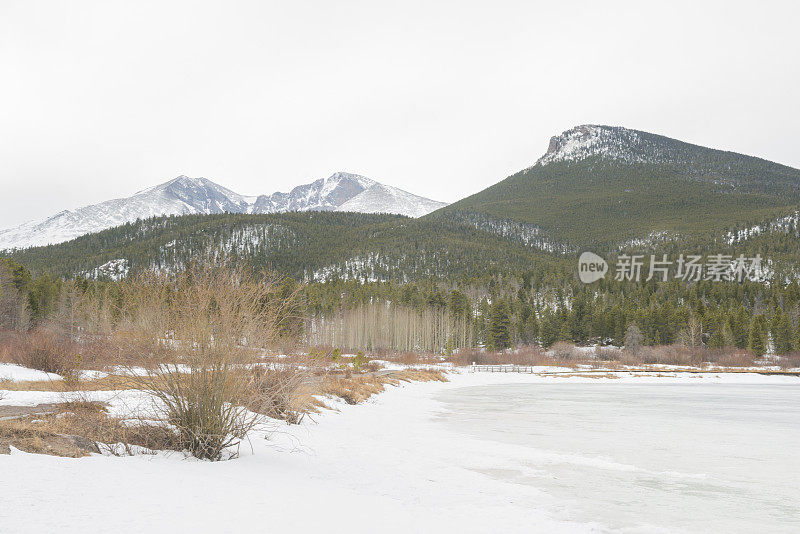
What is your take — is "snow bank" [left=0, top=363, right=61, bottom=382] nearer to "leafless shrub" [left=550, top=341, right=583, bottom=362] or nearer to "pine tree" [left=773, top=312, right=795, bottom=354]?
"leafless shrub" [left=550, top=341, right=583, bottom=362]

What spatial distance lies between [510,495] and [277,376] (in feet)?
17.6

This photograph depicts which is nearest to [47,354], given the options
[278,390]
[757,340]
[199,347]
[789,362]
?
[278,390]

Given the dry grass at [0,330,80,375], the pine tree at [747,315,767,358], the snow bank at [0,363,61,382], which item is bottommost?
the pine tree at [747,315,767,358]

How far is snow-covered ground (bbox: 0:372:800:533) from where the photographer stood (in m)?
5.15

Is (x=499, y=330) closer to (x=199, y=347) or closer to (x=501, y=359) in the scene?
(x=501, y=359)

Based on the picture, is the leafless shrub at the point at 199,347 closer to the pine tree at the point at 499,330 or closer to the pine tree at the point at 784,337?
the pine tree at the point at 499,330

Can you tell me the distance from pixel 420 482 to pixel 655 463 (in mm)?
5964

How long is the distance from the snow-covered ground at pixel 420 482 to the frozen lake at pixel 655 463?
0.16 feet

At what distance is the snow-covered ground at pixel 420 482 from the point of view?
203 inches

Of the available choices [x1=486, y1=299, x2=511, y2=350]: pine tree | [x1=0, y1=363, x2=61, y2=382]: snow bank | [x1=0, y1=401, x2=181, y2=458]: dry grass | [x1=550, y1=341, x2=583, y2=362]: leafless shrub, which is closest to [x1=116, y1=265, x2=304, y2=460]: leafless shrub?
[x1=0, y1=401, x2=181, y2=458]: dry grass

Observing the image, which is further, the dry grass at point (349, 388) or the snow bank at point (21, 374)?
the snow bank at point (21, 374)

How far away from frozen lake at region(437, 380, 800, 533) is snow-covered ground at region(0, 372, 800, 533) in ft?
0.16

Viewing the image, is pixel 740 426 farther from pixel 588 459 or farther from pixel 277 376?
pixel 277 376

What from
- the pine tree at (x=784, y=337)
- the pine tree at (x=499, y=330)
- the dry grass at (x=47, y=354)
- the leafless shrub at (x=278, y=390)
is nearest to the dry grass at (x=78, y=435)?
the leafless shrub at (x=278, y=390)
